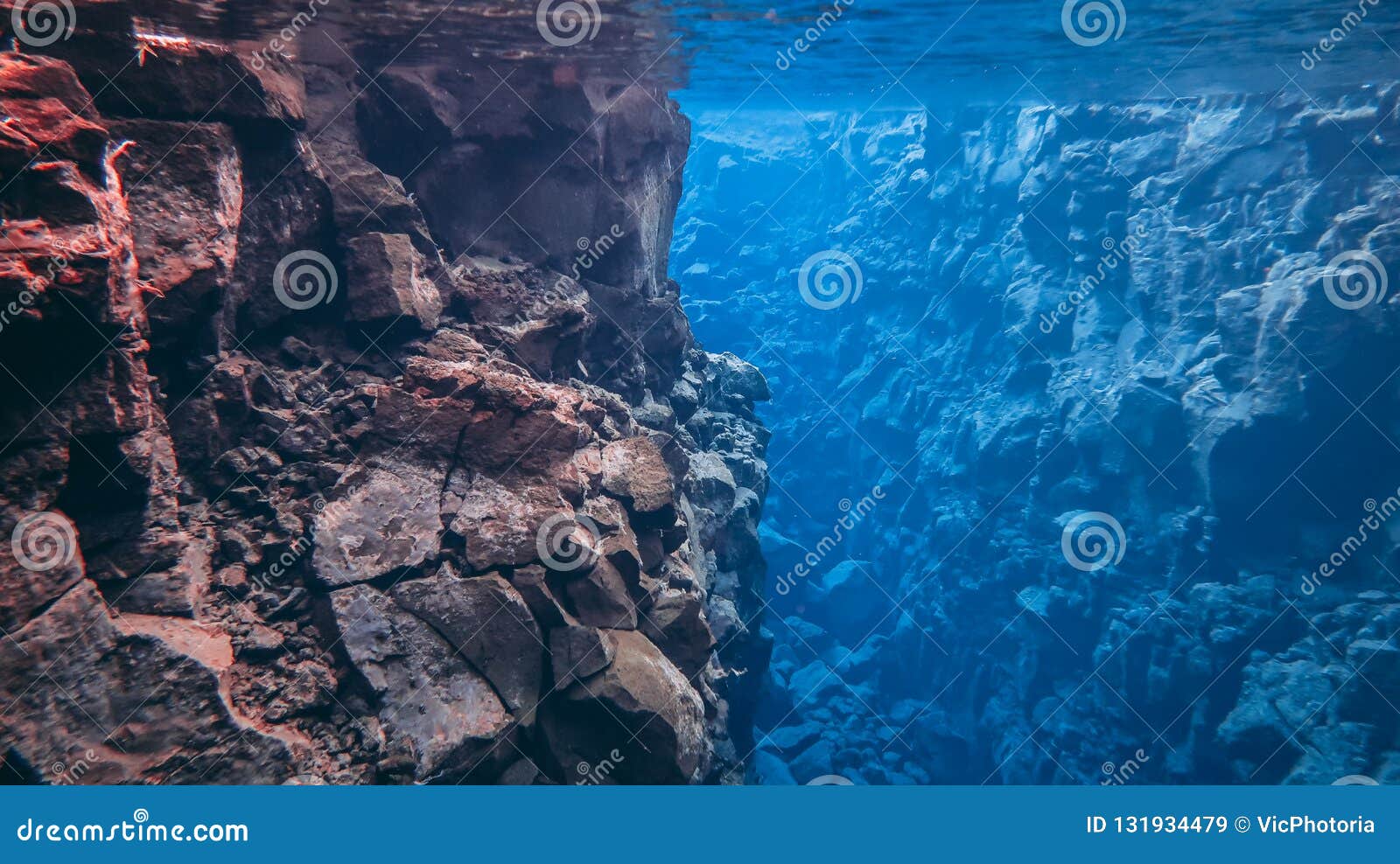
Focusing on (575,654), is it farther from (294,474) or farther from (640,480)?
(294,474)

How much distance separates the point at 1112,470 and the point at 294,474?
25418mm

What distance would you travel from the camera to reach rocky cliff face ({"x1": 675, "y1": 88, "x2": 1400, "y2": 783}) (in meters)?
17.5

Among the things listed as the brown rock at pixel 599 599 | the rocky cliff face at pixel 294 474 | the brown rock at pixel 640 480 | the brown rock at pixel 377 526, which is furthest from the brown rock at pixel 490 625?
the brown rock at pixel 640 480

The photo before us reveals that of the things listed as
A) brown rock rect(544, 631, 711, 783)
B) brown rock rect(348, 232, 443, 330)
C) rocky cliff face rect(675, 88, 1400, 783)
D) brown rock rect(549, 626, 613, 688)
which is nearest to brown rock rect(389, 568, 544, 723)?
brown rock rect(549, 626, 613, 688)

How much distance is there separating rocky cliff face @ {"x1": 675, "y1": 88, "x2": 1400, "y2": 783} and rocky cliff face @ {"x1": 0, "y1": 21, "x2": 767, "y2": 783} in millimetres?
12024

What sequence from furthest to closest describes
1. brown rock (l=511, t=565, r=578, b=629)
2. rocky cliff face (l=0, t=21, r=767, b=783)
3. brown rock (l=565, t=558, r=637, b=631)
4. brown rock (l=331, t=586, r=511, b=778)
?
brown rock (l=565, t=558, r=637, b=631) < brown rock (l=511, t=565, r=578, b=629) < brown rock (l=331, t=586, r=511, b=778) < rocky cliff face (l=0, t=21, r=767, b=783)

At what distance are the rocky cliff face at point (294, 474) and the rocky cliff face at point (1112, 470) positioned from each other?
1202 cm

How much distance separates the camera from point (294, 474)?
6.11m

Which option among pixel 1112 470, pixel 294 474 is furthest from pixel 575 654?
pixel 1112 470

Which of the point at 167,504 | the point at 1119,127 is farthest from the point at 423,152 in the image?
the point at 1119,127

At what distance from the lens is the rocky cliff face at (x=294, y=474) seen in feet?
14.5

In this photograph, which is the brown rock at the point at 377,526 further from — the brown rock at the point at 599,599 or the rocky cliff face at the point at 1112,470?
the rocky cliff face at the point at 1112,470

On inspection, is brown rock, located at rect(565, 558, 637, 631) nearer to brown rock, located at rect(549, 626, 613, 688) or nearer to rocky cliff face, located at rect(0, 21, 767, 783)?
rocky cliff face, located at rect(0, 21, 767, 783)

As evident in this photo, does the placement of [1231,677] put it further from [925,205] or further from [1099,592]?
[925,205]
